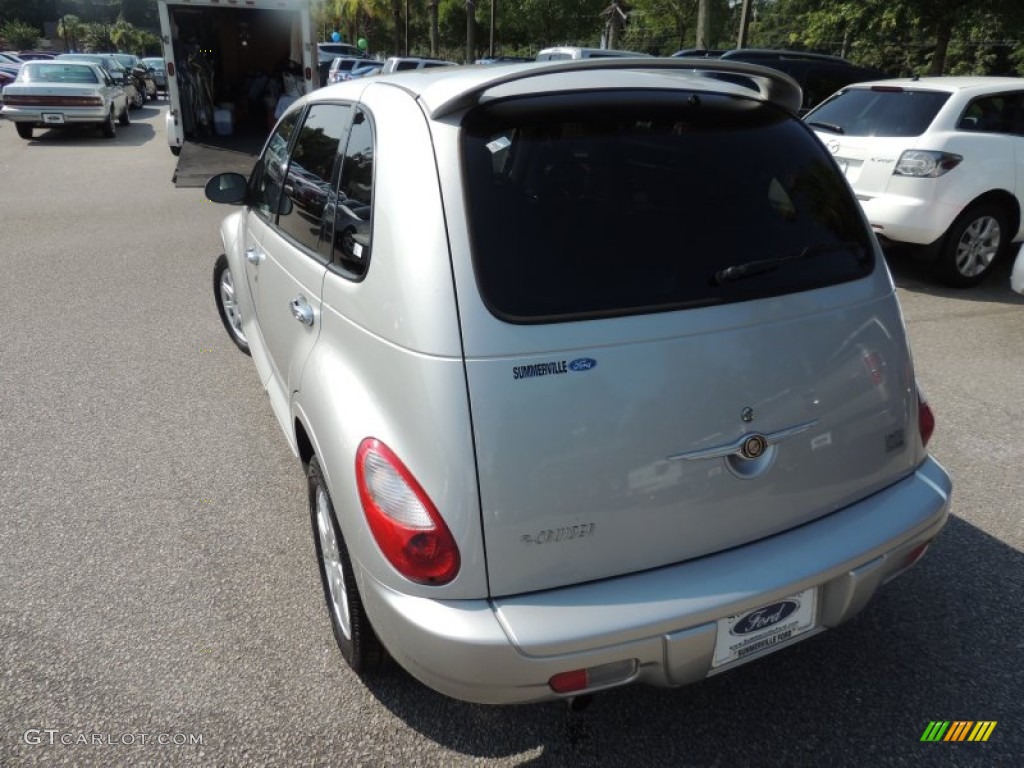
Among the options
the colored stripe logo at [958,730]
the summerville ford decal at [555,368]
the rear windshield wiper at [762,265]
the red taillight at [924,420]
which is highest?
the rear windshield wiper at [762,265]

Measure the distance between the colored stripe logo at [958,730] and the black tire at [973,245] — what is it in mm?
5370

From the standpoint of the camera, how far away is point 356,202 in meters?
2.38

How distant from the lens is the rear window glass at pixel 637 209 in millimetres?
1956

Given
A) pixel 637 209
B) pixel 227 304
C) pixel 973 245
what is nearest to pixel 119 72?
pixel 227 304

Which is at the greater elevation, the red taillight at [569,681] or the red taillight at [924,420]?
the red taillight at [924,420]

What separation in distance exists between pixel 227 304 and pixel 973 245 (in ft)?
20.7

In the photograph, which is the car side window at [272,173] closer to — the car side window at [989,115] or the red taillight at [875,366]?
the red taillight at [875,366]

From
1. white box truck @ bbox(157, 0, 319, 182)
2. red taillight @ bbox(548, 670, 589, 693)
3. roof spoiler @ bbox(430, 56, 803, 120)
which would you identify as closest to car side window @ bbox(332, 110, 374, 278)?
roof spoiler @ bbox(430, 56, 803, 120)

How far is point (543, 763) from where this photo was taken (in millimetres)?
2211

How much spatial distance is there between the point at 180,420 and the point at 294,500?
118cm

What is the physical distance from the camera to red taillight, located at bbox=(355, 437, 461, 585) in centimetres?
184

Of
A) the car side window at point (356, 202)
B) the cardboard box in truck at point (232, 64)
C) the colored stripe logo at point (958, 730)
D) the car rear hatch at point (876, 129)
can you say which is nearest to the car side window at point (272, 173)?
the car side window at point (356, 202)

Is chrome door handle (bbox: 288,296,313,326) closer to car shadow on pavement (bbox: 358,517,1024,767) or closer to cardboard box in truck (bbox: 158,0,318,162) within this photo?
car shadow on pavement (bbox: 358,517,1024,767)

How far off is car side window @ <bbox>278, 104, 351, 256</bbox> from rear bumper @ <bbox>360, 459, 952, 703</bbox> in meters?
1.38
